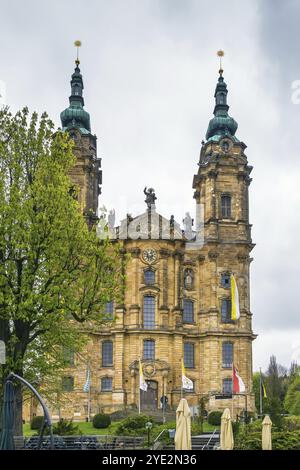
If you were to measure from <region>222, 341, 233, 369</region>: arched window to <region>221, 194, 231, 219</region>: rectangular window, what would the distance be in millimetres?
11729

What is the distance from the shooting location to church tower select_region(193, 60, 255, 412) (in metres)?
59.2

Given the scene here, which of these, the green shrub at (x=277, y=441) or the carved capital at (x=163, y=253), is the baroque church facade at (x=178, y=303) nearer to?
the carved capital at (x=163, y=253)

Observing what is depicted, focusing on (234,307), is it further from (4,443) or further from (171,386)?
(4,443)

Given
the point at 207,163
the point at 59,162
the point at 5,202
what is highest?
the point at 207,163

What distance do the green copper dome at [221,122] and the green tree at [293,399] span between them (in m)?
29.6

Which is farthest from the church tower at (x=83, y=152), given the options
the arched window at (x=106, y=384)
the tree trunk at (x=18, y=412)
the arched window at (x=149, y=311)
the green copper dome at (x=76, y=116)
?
the tree trunk at (x=18, y=412)

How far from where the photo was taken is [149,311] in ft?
198

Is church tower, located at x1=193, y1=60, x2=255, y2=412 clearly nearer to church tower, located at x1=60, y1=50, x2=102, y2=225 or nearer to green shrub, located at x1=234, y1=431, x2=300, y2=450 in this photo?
church tower, located at x1=60, y1=50, x2=102, y2=225

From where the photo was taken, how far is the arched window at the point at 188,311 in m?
61.2

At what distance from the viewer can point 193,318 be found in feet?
201

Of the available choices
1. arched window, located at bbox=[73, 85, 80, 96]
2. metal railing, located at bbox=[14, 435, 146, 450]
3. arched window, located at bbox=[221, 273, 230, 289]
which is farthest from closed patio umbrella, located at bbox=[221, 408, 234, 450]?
arched window, located at bbox=[73, 85, 80, 96]

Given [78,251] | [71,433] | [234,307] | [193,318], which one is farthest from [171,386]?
[78,251]

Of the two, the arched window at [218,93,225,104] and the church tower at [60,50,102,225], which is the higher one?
the arched window at [218,93,225,104]
